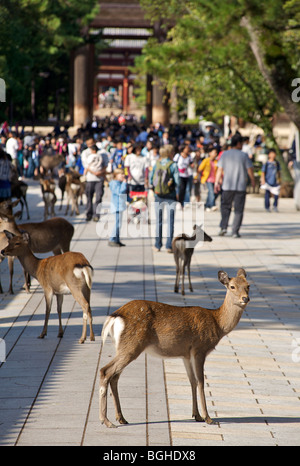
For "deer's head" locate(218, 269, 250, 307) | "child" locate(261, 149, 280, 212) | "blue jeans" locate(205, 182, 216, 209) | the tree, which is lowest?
"blue jeans" locate(205, 182, 216, 209)

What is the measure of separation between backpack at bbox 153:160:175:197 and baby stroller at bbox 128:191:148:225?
12.4 feet

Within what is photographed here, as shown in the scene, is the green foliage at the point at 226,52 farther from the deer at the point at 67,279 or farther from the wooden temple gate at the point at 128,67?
the wooden temple gate at the point at 128,67

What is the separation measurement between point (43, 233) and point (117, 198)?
4.18 metres

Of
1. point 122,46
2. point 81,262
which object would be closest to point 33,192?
point 81,262

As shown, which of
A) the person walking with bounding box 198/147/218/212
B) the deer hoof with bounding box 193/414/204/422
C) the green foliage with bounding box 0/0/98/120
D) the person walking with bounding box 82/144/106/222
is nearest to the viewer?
the deer hoof with bounding box 193/414/204/422

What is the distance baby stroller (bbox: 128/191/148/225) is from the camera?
17.9 m

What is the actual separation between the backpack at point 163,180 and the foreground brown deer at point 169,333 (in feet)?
25.8

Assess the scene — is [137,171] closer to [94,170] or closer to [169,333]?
[94,170]

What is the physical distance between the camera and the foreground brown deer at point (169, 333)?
5.67 meters

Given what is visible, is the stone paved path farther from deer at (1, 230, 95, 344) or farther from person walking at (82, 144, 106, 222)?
person walking at (82, 144, 106, 222)

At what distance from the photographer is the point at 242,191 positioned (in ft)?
52.1

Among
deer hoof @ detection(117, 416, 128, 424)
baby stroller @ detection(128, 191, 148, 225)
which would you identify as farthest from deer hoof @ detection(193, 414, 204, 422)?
baby stroller @ detection(128, 191, 148, 225)

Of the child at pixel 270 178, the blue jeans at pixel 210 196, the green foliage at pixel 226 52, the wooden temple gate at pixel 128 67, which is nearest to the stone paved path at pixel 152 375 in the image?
the green foliage at pixel 226 52

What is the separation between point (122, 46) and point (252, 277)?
226 feet
